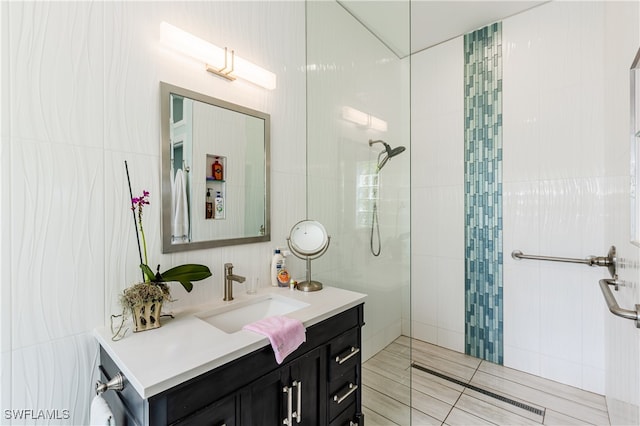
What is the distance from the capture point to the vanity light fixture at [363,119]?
1887 mm

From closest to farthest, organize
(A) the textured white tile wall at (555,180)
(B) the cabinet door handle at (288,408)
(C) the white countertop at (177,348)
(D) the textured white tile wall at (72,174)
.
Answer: (C) the white countertop at (177,348)
(D) the textured white tile wall at (72,174)
(B) the cabinet door handle at (288,408)
(A) the textured white tile wall at (555,180)

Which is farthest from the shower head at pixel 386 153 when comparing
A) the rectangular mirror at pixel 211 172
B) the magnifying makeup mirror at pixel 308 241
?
the rectangular mirror at pixel 211 172

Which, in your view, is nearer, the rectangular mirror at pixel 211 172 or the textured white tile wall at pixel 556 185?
the rectangular mirror at pixel 211 172

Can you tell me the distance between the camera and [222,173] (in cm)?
152

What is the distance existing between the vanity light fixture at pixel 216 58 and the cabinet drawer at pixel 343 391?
158cm

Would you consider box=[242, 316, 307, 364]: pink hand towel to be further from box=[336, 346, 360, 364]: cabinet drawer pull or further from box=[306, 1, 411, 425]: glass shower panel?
box=[306, 1, 411, 425]: glass shower panel

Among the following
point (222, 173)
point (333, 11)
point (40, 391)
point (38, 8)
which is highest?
point (333, 11)

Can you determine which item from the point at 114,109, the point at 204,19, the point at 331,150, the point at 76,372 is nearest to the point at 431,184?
the point at 331,150

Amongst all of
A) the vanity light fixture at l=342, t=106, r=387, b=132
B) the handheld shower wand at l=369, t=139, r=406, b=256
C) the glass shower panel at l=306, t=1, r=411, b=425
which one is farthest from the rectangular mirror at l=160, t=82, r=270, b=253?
the handheld shower wand at l=369, t=139, r=406, b=256

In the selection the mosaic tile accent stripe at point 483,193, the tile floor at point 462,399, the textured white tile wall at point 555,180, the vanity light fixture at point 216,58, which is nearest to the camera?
the vanity light fixture at point 216,58

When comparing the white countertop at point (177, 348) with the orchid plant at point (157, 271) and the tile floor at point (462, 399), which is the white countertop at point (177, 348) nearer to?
the orchid plant at point (157, 271)

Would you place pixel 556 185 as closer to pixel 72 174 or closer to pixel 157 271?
pixel 157 271

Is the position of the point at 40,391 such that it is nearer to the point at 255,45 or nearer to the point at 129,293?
the point at 129,293

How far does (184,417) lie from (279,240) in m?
1.07
